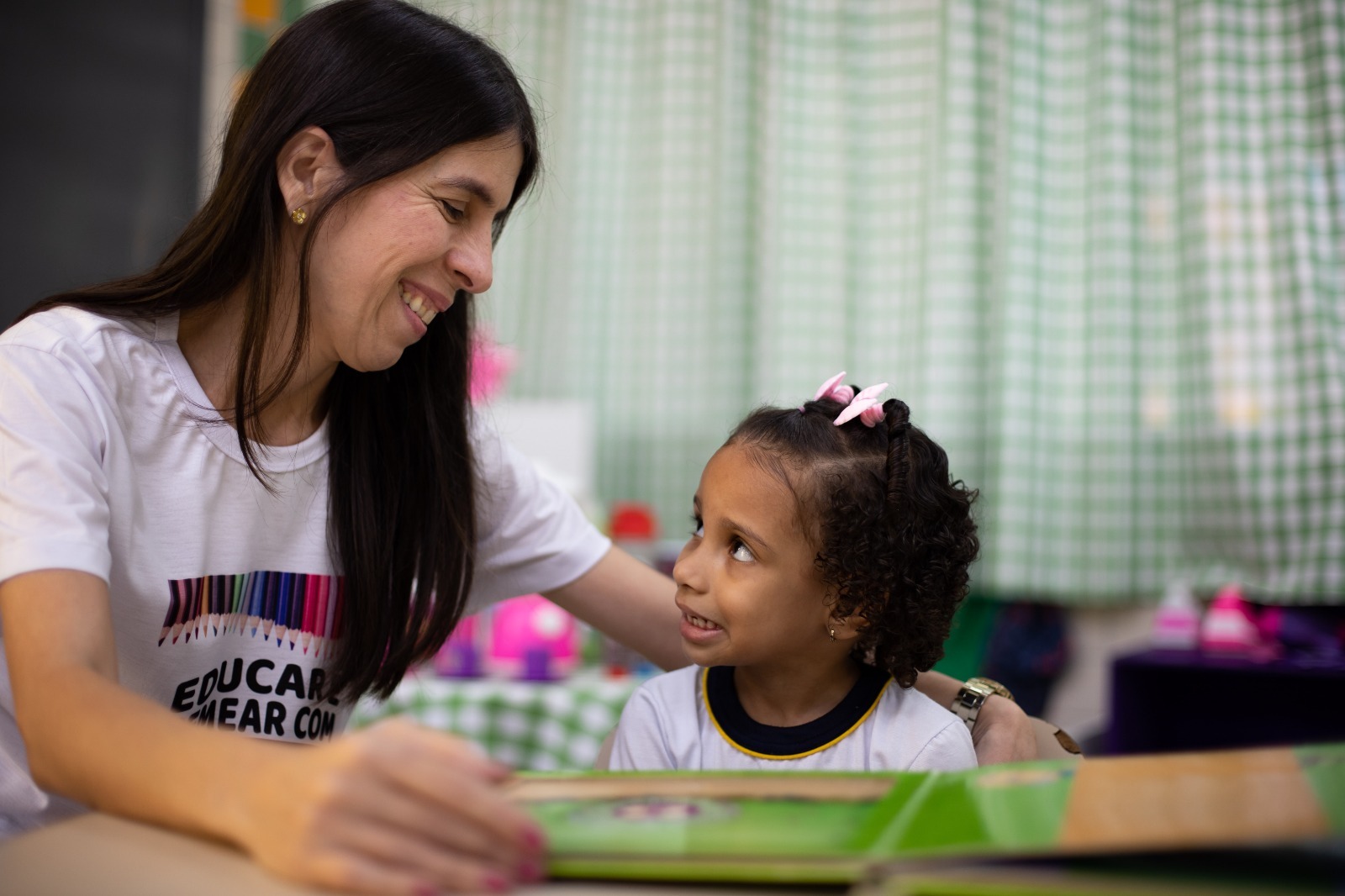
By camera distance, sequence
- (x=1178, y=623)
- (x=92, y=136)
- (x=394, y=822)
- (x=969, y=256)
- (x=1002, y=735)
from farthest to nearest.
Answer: (x=969, y=256)
(x=92, y=136)
(x=1178, y=623)
(x=1002, y=735)
(x=394, y=822)

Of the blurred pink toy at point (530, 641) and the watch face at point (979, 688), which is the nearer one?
the watch face at point (979, 688)

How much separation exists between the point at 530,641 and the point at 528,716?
18 centimetres

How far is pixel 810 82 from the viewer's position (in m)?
3.49

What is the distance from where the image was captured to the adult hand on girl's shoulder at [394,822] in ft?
1.62

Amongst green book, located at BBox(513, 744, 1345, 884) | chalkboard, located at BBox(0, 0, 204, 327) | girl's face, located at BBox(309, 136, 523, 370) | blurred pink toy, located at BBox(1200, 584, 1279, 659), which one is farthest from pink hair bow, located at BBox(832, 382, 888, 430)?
chalkboard, located at BBox(0, 0, 204, 327)

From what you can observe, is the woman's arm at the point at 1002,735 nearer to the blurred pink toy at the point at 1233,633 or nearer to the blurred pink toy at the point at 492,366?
the blurred pink toy at the point at 492,366

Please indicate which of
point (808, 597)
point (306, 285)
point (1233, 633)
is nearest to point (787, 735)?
point (808, 597)

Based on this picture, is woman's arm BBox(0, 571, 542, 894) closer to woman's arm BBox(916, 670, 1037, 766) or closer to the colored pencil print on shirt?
the colored pencil print on shirt

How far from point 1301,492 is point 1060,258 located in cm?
88

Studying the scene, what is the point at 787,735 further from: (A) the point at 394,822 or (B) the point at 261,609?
(A) the point at 394,822

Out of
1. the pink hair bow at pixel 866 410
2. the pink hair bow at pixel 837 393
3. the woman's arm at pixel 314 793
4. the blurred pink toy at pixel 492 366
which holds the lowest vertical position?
the woman's arm at pixel 314 793

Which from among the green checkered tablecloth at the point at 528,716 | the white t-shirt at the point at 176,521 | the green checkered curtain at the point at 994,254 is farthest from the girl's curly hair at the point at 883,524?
the green checkered curtain at the point at 994,254

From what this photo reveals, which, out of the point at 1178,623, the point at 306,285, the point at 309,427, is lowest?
the point at 1178,623

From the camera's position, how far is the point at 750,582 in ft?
3.67
